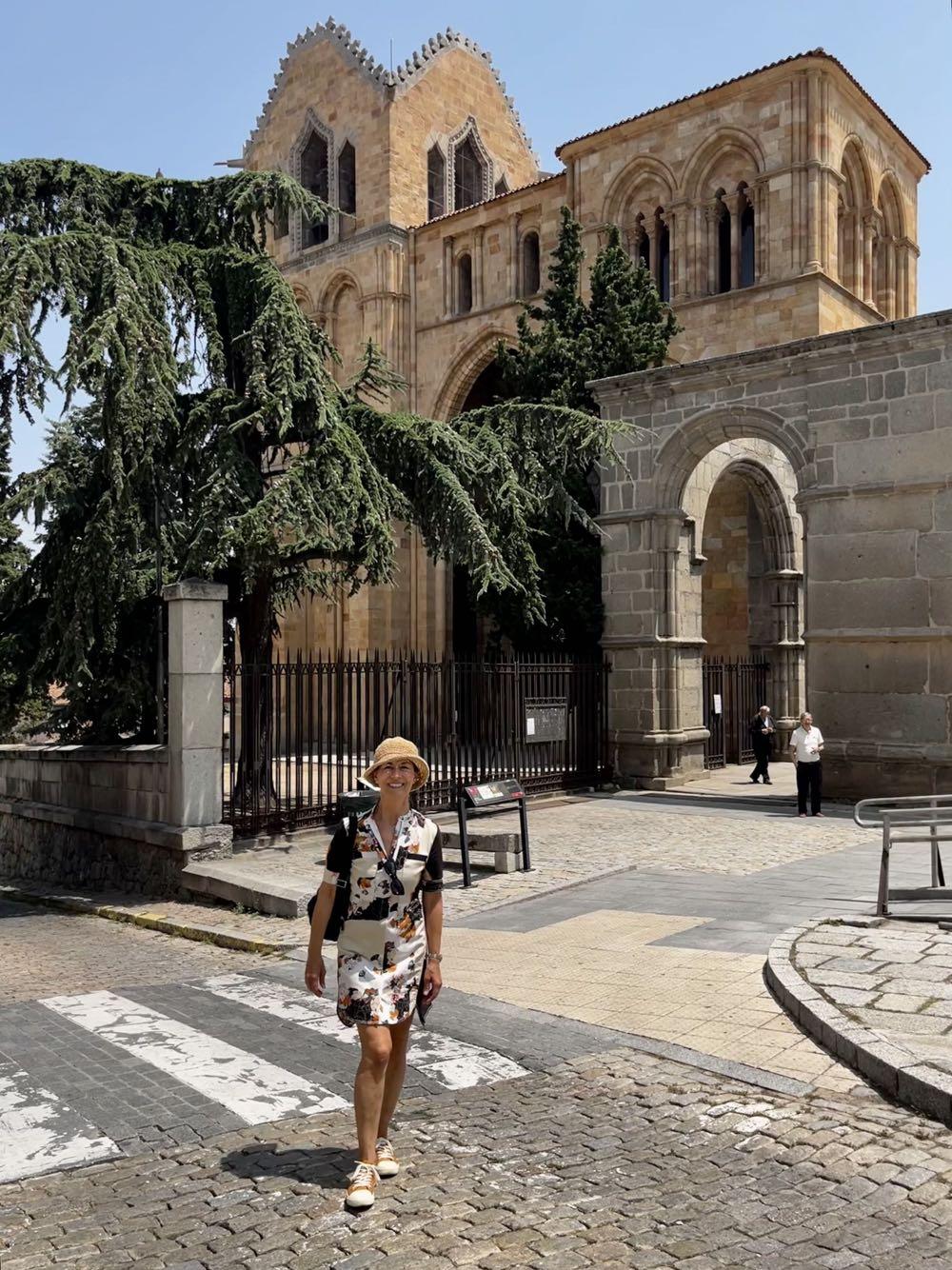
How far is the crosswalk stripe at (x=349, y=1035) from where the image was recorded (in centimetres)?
536

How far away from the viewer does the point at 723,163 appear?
25.7 meters

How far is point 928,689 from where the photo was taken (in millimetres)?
15297

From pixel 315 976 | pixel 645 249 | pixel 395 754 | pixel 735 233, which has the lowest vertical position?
pixel 315 976

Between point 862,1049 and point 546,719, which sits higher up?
point 546,719

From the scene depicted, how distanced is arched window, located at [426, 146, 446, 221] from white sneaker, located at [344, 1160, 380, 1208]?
32.7 metres

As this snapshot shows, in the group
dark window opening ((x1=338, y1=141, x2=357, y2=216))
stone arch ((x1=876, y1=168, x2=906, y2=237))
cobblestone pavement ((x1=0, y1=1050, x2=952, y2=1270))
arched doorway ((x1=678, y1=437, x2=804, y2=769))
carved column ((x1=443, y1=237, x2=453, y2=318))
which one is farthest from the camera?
dark window opening ((x1=338, y1=141, x2=357, y2=216))

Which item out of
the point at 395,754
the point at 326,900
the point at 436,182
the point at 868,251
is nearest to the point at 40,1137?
the point at 326,900

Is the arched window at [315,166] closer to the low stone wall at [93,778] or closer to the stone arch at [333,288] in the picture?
the stone arch at [333,288]

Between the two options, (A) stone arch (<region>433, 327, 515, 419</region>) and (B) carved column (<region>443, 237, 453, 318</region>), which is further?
(B) carved column (<region>443, 237, 453, 318</region>)

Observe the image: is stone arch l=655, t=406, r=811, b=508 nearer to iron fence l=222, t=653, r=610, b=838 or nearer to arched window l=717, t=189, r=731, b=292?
iron fence l=222, t=653, r=610, b=838

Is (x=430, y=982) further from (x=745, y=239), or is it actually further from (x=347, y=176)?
(x=347, y=176)

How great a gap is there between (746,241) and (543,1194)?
2482 centimetres

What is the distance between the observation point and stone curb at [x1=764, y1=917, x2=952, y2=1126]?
187 inches

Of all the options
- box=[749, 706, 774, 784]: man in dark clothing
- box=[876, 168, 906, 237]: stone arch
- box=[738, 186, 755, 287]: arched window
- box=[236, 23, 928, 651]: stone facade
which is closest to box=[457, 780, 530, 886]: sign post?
box=[749, 706, 774, 784]: man in dark clothing
